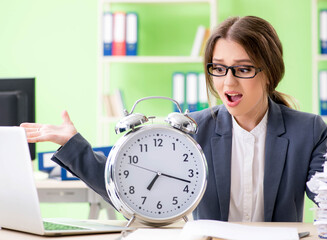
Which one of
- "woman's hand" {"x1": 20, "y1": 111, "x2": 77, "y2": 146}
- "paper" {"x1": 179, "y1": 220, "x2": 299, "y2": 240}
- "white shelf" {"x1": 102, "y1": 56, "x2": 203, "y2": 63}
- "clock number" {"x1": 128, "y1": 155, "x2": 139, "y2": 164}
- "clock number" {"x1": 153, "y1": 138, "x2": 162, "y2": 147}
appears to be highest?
"white shelf" {"x1": 102, "y1": 56, "x2": 203, "y2": 63}

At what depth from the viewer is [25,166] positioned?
50.1 inches

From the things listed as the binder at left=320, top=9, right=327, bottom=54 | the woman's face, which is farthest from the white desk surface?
the binder at left=320, top=9, right=327, bottom=54

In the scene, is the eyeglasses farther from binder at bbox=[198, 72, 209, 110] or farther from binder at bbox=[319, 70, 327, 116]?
binder at bbox=[319, 70, 327, 116]

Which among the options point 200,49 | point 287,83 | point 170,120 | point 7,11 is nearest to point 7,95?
point 170,120

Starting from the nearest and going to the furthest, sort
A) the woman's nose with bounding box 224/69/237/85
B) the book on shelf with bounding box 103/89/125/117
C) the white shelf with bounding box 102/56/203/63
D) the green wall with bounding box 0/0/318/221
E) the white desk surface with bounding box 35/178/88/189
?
the woman's nose with bounding box 224/69/237/85 < the white desk surface with bounding box 35/178/88/189 < the white shelf with bounding box 102/56/203/63 < the book on shelf with bounding box 103/89/125/117 < the green wall with bounding box 0/0/318/221

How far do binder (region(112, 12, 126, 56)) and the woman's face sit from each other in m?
2.58

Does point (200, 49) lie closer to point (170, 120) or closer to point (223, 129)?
point (223, 129)

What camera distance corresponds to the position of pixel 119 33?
14.0 feet

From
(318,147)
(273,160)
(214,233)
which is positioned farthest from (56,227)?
(318,147)

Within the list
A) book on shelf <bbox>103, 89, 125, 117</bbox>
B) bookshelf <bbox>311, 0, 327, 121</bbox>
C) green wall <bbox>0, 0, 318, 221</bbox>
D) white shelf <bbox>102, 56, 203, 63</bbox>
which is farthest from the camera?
green wall <bbox>0, 0, 318, 221</bbox>

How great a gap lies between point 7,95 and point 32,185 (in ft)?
4.96

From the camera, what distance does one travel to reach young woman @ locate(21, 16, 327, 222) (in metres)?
1.71

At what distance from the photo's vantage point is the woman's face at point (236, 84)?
1.69 metres

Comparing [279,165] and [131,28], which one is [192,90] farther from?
[279,165]
